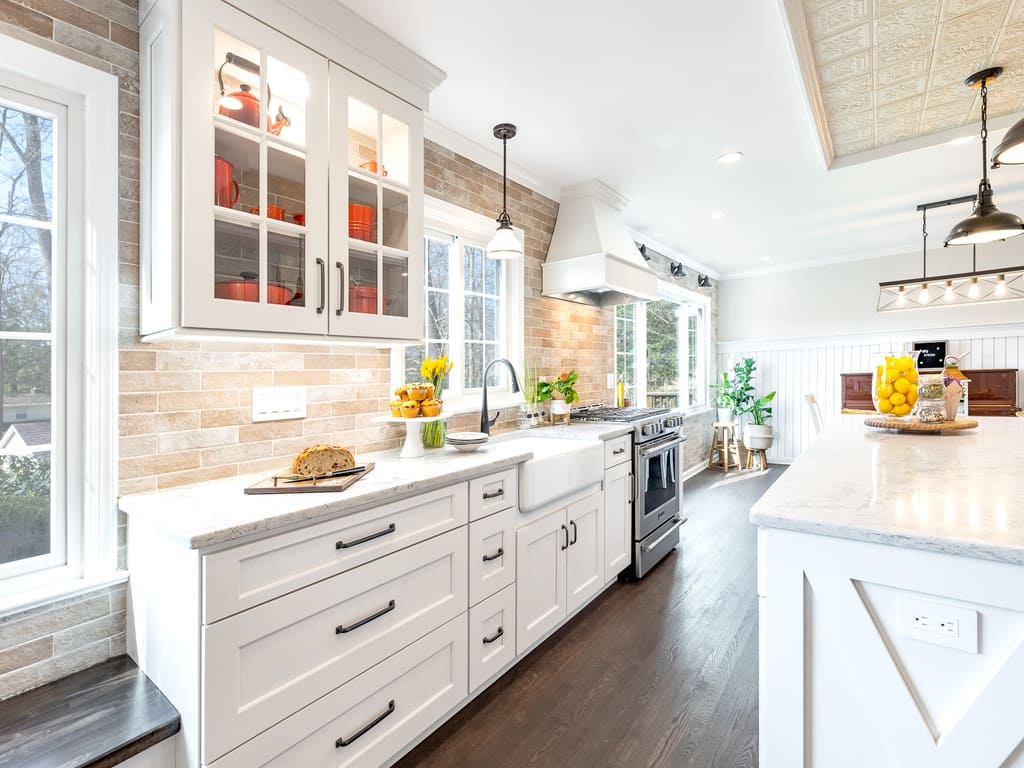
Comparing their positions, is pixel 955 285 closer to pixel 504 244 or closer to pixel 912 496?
pixel 504 244

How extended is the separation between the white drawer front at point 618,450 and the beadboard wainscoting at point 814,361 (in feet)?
11.4

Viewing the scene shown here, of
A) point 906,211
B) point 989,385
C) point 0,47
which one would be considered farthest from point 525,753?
point 989,385

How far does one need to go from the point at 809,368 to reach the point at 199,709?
23.2 feet

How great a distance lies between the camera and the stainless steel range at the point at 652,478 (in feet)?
10.4

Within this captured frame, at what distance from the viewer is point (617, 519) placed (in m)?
3.00

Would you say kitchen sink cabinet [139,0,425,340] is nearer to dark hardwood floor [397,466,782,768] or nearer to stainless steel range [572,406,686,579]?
dark hardwood floor [397,466,782,768]

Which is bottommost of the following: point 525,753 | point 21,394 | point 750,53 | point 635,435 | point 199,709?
point 525,753

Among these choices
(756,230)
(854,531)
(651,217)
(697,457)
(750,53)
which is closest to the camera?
(854,531)

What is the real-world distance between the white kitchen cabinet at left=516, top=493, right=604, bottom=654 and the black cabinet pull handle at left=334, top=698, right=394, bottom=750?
714 mm

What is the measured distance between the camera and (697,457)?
247 inches

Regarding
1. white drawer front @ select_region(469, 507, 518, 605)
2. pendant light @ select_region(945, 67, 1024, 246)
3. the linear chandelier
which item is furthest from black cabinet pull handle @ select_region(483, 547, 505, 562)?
the linear chandelier

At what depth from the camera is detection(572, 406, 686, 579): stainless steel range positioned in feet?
10.4

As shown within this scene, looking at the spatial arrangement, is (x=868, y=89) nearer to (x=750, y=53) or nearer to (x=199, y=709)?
(x=750, y=53)

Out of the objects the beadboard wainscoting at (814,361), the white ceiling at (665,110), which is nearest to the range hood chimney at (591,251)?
the white ceiling at (665,110)
